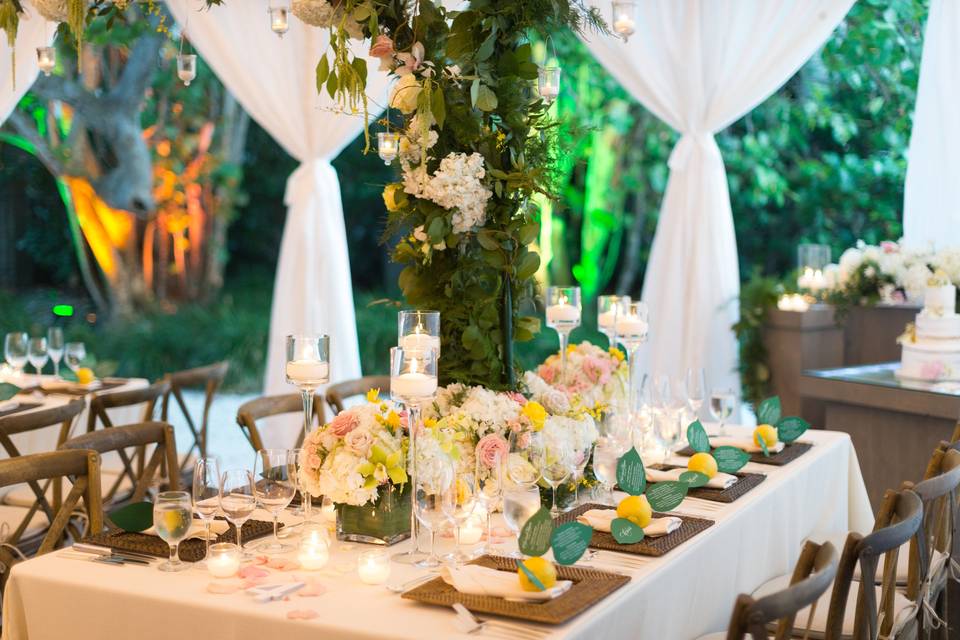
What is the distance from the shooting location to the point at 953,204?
5367mm

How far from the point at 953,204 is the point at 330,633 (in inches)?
173

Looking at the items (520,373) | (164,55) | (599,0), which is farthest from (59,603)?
(164,55)

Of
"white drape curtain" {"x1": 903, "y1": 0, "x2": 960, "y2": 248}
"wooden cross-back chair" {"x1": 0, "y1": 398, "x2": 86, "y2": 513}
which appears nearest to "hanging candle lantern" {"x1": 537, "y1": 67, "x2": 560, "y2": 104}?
"wooden cross-back chair" {"x1": 0, "y1": 398, "x2": 86, "y2": 513}

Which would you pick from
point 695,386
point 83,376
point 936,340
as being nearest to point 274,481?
point 695,386

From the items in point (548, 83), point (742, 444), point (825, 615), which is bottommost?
point (825, 615)

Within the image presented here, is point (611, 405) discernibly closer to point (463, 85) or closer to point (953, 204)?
point (463, 85)

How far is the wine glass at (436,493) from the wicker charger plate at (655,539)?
1.33 ft

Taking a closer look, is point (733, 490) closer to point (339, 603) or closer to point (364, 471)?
point (364, 471)

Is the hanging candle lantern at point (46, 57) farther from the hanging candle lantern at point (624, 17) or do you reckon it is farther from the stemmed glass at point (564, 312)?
the stemmed glass at point (564, 312)

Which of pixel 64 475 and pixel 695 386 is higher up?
pixel 695 386

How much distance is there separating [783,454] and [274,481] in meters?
1.62

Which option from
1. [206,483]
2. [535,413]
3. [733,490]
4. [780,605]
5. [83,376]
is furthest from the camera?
[83,376]

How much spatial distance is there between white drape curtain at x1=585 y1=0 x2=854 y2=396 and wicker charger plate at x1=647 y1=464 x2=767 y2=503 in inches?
106

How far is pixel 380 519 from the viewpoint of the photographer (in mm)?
2428
